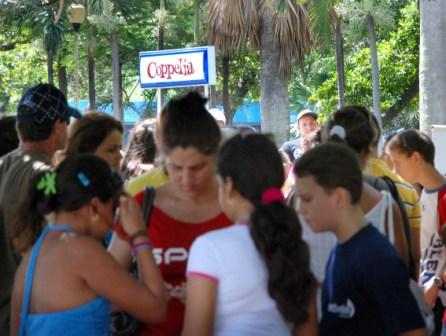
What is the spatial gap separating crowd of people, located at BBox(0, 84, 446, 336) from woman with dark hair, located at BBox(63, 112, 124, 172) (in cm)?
50

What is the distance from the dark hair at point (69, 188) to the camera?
3.30m

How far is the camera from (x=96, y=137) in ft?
15.3

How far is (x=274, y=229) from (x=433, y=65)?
416 inches

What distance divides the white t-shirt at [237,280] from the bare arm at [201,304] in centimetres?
2

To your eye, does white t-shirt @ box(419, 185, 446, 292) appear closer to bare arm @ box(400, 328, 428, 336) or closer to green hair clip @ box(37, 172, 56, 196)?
bare arm @ box(400, 328, 428, 336)

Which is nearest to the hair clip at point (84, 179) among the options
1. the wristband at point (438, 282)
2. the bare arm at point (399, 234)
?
the bare arm at point (399, 234)

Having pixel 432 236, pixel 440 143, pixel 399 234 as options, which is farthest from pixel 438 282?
pixel 440 143

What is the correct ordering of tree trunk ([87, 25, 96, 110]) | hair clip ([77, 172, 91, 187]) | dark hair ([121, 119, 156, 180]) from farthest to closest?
tree trunk ([87, 25, 96, 110])
dark hair ([121, 119, 156, 180])
hair clip ([77, 172, 91, 187])

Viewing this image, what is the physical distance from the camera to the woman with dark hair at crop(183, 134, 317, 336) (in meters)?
2.93

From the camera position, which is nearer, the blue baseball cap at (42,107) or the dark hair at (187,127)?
the dark hair at (187,127)

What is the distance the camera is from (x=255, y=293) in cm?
297

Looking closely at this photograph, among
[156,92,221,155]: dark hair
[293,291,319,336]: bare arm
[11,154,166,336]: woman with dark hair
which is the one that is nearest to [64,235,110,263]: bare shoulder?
[11,154,166,336]: woman with dark hair

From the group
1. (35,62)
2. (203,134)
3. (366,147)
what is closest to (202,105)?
(203,134)

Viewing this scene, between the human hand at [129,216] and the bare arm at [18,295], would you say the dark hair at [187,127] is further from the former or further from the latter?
the bare arm at [18,295]
